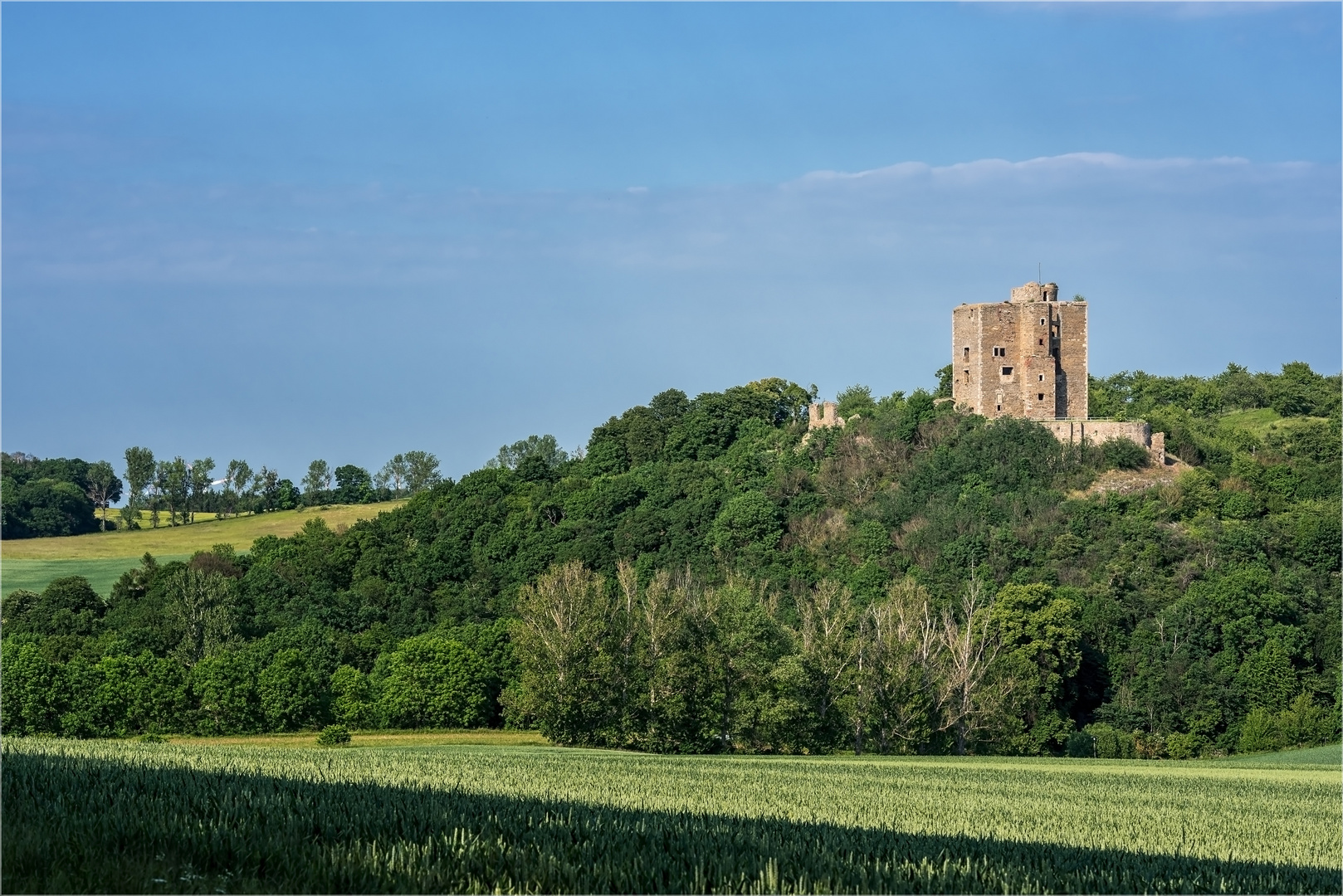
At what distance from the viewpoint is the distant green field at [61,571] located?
366 ft

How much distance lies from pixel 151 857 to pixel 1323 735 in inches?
3085

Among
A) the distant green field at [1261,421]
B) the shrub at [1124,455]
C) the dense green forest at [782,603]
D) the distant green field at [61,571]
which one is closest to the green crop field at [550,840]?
the dense green forest at [782,603]

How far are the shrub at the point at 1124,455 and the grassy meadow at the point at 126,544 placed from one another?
226ft

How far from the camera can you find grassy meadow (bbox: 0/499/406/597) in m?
116

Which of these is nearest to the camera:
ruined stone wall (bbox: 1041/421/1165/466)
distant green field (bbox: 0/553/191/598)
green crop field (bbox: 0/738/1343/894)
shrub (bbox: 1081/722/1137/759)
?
green crop field (bbox: 0/738/1343/894)

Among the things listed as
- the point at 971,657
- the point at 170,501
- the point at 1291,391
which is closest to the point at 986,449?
the point at 971,657

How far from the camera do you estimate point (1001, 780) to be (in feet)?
124

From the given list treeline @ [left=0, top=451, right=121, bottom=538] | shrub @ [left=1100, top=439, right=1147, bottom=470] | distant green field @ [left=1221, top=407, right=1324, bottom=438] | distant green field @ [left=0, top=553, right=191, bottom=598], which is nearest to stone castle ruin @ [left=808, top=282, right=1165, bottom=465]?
shrub @ [left=1100, top=439, right=1147, bottom=470]

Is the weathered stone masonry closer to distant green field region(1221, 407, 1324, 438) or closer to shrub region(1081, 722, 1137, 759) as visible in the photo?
distant green field region(1221, 407, 1324, 438)

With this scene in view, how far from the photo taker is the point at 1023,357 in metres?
106

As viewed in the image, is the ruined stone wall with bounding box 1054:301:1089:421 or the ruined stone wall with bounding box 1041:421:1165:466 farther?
the ruined stone wall with bounding box 1054:301:1089:421

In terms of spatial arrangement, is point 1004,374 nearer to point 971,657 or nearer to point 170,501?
point 971,657

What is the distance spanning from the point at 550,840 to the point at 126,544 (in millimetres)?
127322

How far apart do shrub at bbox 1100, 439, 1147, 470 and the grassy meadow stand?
68.9 meters
